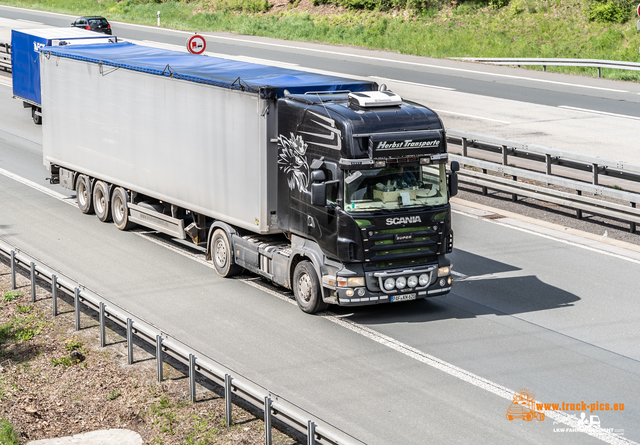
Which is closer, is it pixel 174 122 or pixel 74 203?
pixel 174 122

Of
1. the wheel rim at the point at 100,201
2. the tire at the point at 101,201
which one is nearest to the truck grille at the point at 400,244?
the tire at the point at 101,201

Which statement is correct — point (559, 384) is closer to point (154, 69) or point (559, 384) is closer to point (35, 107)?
point (154, 69)

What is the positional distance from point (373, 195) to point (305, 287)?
5.85 ft

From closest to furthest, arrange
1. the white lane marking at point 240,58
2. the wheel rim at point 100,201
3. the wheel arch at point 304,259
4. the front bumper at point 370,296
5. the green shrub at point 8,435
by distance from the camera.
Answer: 1. the green shrub at point 8,435
2. the front bumper at point 370,296
3. the wheel arch at point 304,259
4. the wheel rim at point 100,201
5. the white lane marking at point 240,58

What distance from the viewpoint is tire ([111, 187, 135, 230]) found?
1708 cm

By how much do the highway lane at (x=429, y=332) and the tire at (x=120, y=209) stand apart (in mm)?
455

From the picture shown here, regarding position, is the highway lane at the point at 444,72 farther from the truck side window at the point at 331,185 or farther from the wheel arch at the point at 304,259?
the truck side window at the point at 331,185

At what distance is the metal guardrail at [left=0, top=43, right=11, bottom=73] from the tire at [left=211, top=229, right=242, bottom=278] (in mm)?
28501

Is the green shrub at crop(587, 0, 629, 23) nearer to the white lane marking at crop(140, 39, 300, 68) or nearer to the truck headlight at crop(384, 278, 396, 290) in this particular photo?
the white lane marking at crop(140, 39, 300, 68)

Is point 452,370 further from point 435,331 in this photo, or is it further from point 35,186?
point 35,186

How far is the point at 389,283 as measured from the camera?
11930 millimetres

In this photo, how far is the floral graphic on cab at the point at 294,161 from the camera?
40.7 ft

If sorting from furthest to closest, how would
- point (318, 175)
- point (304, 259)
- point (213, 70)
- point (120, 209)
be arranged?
point (120, 209), point (213, 70), point (304, 259), point (318, 175)

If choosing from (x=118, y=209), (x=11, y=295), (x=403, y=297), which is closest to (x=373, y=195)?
(x=403, y=297)
